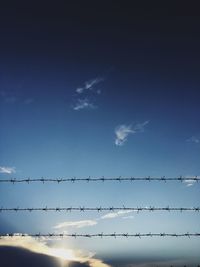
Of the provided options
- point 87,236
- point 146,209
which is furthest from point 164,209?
point 87,236

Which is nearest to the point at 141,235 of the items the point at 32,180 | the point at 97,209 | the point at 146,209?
the point at 146,209

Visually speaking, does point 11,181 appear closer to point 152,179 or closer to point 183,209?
point 152,179

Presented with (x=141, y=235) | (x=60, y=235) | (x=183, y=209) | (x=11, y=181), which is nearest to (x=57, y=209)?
(x=60, y=235)

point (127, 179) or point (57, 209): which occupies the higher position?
point (127, 179)

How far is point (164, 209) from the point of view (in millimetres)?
10391

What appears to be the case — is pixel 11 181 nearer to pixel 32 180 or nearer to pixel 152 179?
pixel 32 180

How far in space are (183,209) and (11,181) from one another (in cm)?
460

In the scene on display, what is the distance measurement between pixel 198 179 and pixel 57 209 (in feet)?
12.4

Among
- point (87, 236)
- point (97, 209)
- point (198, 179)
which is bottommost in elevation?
point (87, 236)

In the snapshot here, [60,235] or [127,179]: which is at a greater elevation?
[127,179]

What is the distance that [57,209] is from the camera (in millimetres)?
10453

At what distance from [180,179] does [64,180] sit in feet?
10.1

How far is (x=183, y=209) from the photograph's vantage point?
1023cm

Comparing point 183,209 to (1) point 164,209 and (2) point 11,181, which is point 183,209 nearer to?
(1) point 164,209
